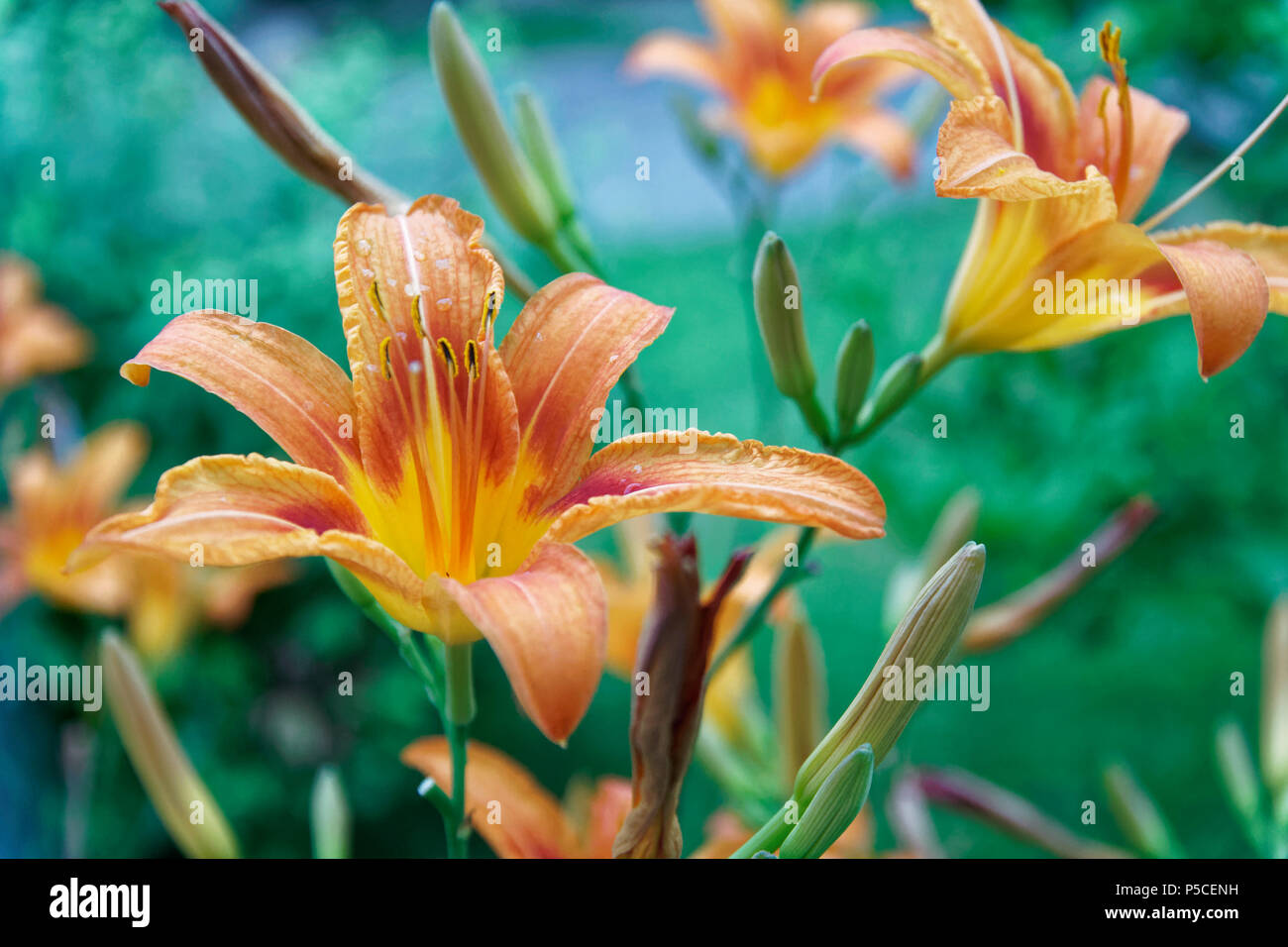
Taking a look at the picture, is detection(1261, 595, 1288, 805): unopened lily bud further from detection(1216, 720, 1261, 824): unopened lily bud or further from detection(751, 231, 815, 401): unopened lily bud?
detection(751, 231, 815, 401): unopened lily bud

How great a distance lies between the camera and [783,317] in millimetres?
495

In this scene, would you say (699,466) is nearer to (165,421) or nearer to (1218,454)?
(1218,454)

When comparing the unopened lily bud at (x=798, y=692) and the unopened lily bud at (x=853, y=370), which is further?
the unopened lily bud at (x=798, y=692)

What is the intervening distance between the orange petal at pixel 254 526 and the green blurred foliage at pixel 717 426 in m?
0.51

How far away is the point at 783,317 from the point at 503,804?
29 centimetres

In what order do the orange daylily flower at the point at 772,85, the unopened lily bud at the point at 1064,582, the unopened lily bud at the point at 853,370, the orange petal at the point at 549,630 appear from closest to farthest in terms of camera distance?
the orange petal at the point at 549,630 < the unopened lily bud at the point at 853,370 < the unopened lily bud at the point at 1064,582 < the orange daylily flower at the point at 772,85

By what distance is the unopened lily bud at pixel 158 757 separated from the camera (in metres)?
0.55

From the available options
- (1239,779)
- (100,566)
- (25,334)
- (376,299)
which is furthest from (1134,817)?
(25,334)

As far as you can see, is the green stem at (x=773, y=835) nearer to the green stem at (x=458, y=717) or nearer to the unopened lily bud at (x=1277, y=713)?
the green stem at (x=458, y=717)

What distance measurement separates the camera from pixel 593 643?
12.4 inches

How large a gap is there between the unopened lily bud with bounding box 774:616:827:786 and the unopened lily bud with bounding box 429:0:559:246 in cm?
30

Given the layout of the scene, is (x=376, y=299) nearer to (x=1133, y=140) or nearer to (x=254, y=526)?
(x=254, y=526)

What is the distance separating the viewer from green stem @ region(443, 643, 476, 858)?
16.6 inches

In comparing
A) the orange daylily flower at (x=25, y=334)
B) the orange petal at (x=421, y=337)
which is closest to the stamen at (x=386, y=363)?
the orange petal at (x=421, y=337)
